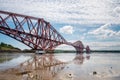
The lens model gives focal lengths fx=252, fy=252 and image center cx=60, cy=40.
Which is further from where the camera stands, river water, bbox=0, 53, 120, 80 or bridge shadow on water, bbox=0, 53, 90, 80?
river water, bbox=0, 53, 120, 80

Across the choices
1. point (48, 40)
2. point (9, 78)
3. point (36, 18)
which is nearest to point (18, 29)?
point (36, 18)

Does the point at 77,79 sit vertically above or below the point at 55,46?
below

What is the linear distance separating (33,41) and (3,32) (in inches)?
464

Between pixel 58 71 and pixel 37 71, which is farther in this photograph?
pixel 58 71

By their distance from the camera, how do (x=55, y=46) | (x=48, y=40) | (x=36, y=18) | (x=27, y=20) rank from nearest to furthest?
(x=27, y=20) → (x=36, y=18) → (x=48, y=40) → (x=55, y=46)

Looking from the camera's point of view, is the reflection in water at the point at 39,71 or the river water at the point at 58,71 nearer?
the reflection in water at the point at 39,71

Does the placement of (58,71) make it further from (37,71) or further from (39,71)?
(37,71)

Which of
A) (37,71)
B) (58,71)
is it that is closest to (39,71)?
(37,71)

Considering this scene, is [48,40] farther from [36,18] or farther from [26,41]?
[26,41]

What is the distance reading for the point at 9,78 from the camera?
46.9ft

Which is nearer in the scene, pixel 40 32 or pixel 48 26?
pixel 40 32

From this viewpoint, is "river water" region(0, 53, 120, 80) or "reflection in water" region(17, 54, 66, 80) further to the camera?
"river water" region(0, 53, 120, 80)

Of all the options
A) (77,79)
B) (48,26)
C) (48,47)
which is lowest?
(77,79)

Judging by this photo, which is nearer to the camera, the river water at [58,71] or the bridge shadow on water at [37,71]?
the bridge shadow on water at [37,71]
